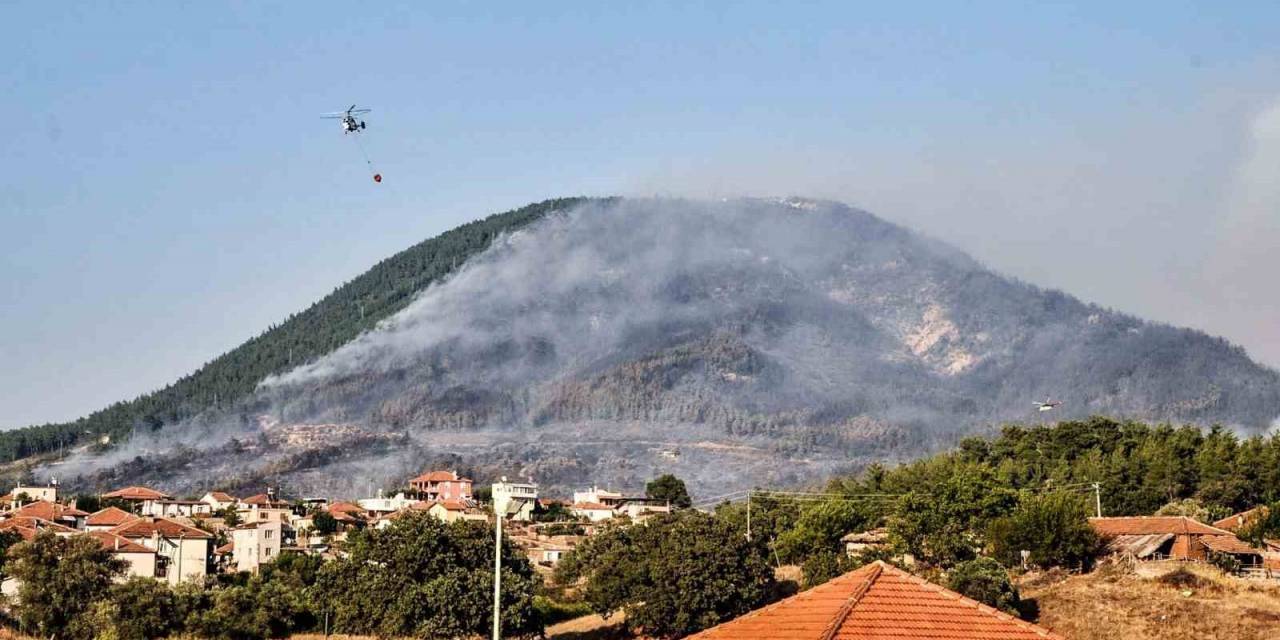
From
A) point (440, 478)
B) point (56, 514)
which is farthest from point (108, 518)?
point (440, 478)

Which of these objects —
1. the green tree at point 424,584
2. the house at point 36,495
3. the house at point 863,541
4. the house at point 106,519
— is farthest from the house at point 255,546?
the house at point 36,495

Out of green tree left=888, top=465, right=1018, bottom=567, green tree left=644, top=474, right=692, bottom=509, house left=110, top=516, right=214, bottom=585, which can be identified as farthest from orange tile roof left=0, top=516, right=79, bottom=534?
green tree left=644, top=474, right=692, bottom=509

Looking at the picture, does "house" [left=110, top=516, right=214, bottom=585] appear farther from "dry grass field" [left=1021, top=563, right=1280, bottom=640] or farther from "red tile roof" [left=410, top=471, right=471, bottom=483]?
"red tile roof" [left=410, top=471, right=471, bottom=483]

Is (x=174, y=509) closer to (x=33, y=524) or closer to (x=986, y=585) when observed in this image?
(x=33, y=524)

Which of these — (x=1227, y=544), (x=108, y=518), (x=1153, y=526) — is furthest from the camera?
(x=108, y=518)

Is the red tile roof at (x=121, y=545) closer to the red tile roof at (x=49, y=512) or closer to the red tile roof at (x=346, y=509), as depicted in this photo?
the red tile roof at (x=49, y=512)

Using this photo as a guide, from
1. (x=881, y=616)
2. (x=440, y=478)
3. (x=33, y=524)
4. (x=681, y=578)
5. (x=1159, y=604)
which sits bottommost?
(x=1159, y=604)

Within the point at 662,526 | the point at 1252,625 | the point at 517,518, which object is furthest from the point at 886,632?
the point at 517,518
